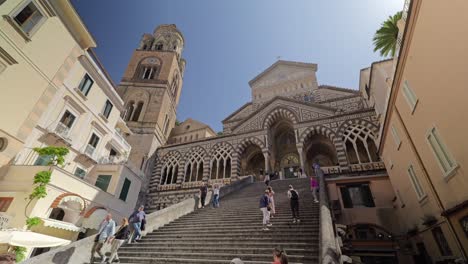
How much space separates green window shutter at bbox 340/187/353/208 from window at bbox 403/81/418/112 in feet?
22.9

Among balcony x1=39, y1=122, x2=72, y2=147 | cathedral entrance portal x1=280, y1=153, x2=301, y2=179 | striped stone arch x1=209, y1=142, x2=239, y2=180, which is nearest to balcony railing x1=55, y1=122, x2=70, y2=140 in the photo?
balcony x1=39, y1=122, x2=72, y2=147

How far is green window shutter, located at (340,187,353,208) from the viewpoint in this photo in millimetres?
12902

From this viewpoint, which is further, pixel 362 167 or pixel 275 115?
pixel 275 115

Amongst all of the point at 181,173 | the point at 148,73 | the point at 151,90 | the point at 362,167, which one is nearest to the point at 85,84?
the point at 181,173

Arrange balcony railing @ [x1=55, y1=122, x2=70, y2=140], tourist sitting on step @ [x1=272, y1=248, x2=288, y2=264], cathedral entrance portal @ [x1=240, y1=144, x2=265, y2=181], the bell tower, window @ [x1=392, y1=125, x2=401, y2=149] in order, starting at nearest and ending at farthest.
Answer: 1. tourist sitting on step @ [x1=272, y1=248, x2=288, y2=264]
2. window @ [x1=392, y1=125, x2=401, y2=149]
3. balcony railing @ [x1=55, y1=122, x2=70, y2=140]
4. cathedral entrance portal @ [x1=240, y1=144, x2=265, y2=181]
5. the bell tower

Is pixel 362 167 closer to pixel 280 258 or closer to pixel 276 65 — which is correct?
pixel 280 258

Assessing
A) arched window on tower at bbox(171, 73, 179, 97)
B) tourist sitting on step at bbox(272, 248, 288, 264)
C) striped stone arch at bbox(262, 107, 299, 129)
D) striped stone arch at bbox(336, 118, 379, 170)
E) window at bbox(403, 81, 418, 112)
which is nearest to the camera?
tourist sitting on step at bbox(272, 248, 288, 264)

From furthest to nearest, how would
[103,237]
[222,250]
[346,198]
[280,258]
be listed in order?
[346,198] < [103,237] < [222,250] < [280,258]

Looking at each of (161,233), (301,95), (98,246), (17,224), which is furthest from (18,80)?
(301,95)

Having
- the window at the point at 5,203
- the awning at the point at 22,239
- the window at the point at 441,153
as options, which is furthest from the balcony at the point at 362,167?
the window at the point at 5,203

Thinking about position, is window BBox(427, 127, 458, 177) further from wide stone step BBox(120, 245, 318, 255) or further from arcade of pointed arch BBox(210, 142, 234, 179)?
arcade of pointed arch BBox(210, 142, 234, 179)

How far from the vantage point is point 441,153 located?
6.75 metres

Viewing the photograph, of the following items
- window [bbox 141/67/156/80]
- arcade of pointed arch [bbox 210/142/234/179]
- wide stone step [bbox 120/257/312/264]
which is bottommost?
wide stone step [bbox 120/257/312/264]

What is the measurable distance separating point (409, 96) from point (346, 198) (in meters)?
7.40
